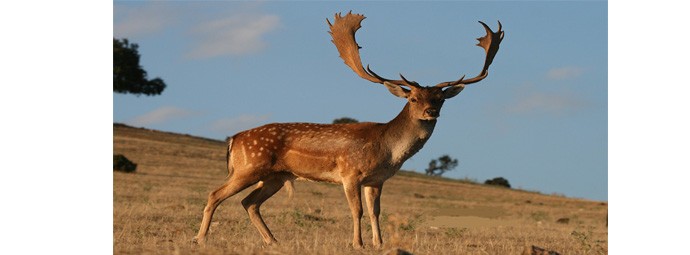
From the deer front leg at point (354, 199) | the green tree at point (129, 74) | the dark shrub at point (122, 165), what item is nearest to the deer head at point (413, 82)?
the deer front leg at point (354, 199)

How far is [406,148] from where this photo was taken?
14.6 meters

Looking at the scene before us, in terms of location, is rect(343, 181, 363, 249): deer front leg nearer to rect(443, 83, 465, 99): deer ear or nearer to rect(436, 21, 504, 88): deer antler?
rect(443, 83, 465, 99): deer ear

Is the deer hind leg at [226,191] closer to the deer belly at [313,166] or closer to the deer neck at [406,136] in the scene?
the deer belly at [313,166]

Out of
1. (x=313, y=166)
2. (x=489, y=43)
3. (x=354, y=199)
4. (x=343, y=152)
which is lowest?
(x=354, y=199)

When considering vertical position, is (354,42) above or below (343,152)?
above

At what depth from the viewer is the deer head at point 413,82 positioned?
14.2 meters

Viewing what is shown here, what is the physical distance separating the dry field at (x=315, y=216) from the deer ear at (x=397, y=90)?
5.83 ft

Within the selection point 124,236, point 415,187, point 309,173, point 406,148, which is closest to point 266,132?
point 309,173

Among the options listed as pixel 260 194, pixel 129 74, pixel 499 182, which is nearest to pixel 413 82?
pixel 260 194

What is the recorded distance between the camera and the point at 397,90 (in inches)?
573

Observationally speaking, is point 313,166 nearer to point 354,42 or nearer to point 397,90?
point 397,90

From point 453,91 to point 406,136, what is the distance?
0.91m
